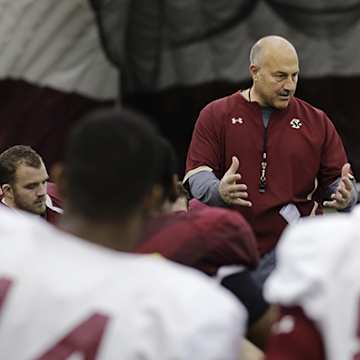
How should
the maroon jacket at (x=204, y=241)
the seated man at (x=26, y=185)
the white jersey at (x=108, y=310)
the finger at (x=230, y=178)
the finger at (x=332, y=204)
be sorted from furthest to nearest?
the seated man at (x=26, y=185) → the finger at (x=332, y=204) → the finger at (x=230, y=178) → the maroon jacket at (x=204, y=241) → the white jersey at (x=108, y=310)

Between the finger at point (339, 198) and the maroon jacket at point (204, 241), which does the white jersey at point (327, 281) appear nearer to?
the maroon jacket at point (204, 241)

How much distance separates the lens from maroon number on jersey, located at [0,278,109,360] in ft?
7.76

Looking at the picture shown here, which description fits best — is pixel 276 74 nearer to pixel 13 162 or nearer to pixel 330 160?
pixel 330 160

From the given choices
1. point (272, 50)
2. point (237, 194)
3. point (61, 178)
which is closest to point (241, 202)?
point (237, 194)

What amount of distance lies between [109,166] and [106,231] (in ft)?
0.42

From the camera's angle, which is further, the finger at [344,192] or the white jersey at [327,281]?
the finger at [344,192]

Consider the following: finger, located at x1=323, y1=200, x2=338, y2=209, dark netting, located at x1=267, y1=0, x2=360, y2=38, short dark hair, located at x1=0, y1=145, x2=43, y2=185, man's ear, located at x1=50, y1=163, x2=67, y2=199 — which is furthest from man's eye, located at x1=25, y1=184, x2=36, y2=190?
dark netting, located at x1=267, y1=0, x2=360, y2=38

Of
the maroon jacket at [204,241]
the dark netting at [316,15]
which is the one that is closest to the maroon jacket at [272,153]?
the maroon jacket at [204,241]

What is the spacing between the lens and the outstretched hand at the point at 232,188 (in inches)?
193

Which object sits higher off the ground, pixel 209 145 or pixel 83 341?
pixel 83 341

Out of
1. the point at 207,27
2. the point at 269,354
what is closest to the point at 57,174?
the point at 269,354

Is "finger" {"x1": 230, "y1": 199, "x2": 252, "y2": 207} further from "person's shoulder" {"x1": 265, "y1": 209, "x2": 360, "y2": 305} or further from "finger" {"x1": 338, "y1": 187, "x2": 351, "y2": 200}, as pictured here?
"person's shoulder" {"x1": 265, "y1": 209, "x2": 360, "y2": 305}

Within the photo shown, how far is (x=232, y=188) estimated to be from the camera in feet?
16.1

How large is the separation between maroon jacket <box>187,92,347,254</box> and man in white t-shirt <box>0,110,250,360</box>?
8.86 ft
